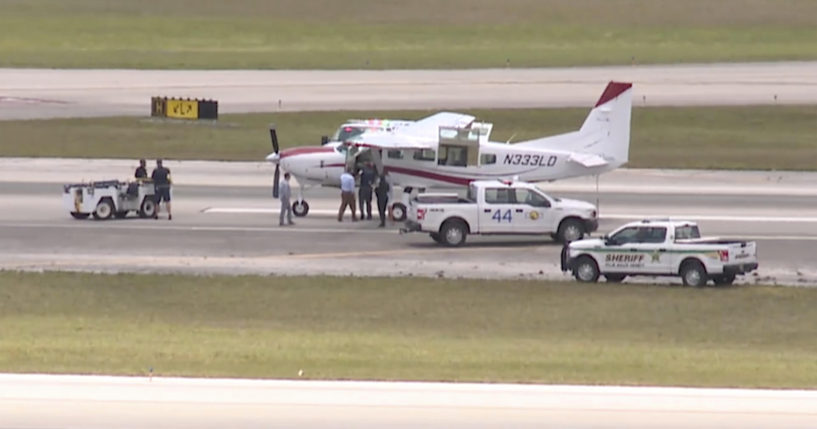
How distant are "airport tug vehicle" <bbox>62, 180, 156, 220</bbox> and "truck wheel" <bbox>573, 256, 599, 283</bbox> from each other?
14.8m

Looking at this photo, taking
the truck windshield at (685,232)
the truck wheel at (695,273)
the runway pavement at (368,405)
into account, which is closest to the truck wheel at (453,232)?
the truck windshield at (685,232)

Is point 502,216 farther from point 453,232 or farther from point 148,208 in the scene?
point 148,208

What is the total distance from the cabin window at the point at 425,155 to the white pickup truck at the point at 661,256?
11236mm

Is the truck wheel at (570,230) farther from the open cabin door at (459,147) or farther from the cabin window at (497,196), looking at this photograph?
the open cabin door at (459,147)

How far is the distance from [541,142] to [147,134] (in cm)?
2397

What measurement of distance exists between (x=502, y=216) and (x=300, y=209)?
7.88 meters

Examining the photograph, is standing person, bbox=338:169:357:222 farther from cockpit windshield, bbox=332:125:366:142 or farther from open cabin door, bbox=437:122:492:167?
cockpit windshield, bbox=332:125:366:142

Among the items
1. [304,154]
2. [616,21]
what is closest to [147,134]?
[304,154]

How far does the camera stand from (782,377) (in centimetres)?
2194

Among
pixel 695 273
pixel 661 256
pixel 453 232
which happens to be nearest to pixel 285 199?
pixel 453 232

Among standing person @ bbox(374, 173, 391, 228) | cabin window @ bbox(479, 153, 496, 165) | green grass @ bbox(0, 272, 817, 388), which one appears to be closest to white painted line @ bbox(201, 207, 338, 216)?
standing person @ bbox(374, 173, 391, 228)

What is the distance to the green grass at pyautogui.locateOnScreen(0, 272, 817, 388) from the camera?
22.3 metres

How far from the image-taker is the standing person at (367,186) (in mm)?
43375

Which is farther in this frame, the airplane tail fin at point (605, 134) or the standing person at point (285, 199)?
the airplane tail fin at point (605, 134)
